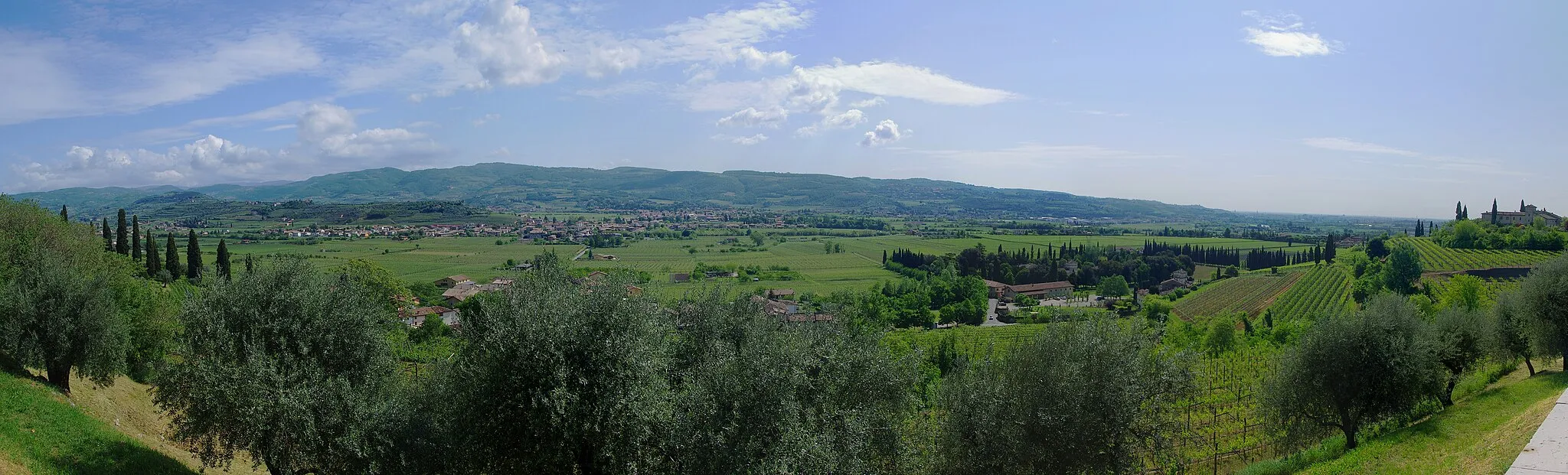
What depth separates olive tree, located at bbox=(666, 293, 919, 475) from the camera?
546 inches

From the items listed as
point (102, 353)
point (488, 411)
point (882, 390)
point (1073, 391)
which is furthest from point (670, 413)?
point (102, 353)

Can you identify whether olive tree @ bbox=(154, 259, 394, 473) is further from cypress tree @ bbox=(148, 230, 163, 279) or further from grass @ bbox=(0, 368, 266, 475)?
cypress tree @ bbox=(148, 230, 163, 279)

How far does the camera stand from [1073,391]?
673 inches

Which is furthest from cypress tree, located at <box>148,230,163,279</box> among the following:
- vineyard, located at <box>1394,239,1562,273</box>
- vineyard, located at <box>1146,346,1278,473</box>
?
vineyard, located at <box>1394,239,1562,273</box>

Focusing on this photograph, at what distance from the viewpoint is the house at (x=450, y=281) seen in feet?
282

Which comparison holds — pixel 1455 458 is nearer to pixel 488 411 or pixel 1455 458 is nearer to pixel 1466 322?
pixel 1466 322

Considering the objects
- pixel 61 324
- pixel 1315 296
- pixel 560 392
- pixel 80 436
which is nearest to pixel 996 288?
pixel 1315 296

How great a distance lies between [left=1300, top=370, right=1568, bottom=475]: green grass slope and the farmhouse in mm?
71537

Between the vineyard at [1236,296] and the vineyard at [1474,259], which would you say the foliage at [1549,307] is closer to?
the vineyard at [1236,296]

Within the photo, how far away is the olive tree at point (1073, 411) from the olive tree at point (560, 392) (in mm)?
8074

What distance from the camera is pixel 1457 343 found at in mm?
29094

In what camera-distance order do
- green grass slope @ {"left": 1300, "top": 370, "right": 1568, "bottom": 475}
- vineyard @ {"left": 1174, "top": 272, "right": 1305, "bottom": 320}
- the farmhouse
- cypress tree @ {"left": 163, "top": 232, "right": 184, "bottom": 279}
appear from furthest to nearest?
1. the farmhouse
2. vineyard @ {"left": 1174, "top": 272, "right": 1305, "bottom": 320}
3. cypress tree @ {"left": 163, "top": 232, "right": 184, "bottom": 279}
4. green grass slope @ {"left": 1300, "top": 370, "right": 1568, "bottom": 475}

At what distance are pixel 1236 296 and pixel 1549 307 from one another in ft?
212

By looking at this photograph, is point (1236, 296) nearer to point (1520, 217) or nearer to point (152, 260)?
point (1520, 217)
